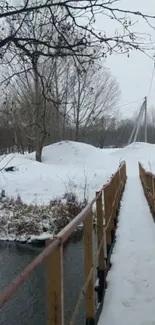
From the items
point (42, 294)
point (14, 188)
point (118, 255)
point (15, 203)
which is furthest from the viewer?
point (14, 188)

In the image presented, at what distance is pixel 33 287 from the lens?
8.58 m

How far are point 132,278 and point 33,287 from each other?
133 inches

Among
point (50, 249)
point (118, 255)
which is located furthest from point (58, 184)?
point (50, 249)

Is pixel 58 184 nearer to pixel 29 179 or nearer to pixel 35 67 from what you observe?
pixel 29 179

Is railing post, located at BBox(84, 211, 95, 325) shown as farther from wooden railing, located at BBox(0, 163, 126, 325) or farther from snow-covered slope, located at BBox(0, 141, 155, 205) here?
snow-covered slope, located at BBox(0, 141, 155, 205)

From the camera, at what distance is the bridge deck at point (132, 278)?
445 centimetres

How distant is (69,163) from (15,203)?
1489cm

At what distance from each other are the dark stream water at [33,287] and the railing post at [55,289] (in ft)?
11.2

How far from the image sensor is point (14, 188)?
1998 cm

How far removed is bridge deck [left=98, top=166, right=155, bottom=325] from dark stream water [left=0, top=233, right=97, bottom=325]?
976 millimetres

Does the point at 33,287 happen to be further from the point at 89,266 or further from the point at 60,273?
the point at 60,273

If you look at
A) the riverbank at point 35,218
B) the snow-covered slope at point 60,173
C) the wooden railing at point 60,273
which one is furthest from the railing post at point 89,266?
the riverbank at point 35,218

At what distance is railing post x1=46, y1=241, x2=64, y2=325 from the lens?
2.55 m

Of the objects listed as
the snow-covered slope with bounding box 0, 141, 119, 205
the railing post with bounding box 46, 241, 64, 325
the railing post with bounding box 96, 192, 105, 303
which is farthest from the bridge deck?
the snow-covered slope with bounding box 0, 141, 119, 205
